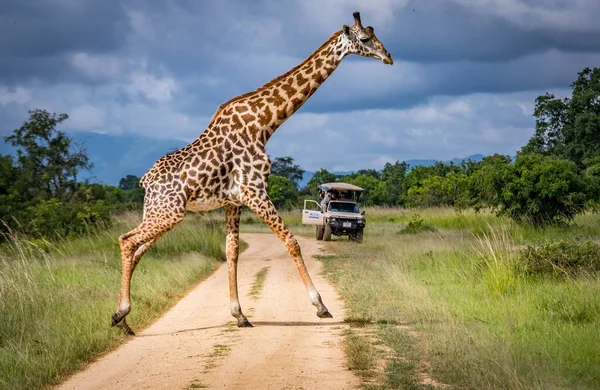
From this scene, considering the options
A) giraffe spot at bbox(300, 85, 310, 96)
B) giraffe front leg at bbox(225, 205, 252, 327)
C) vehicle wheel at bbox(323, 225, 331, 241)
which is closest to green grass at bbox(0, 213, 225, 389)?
giraffe front leg at bbox(225, 205, 252, 327)

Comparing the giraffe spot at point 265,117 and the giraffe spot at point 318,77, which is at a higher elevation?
the giraffe spot at point 318,77

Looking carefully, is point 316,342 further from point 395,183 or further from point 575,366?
point 395,183

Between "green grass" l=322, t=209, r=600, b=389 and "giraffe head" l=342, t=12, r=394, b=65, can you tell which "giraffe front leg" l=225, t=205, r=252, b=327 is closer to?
"green grass" l=322, t=209, r=600, b=389

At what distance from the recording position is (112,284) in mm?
13852

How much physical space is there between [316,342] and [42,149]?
61.9ft

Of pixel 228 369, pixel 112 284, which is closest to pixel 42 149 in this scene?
pixel 112 284

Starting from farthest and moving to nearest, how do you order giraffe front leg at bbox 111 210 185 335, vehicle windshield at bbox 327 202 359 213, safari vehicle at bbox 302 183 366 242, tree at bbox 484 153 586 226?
vehicle windshield at bbox 327 202 359 213 → safari vehicle at bbox 302 183 366 242 → tree at bbox 484 153 586 226 → giraffe front leg at bbox 111 210 185 335

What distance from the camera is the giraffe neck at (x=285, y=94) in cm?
1084

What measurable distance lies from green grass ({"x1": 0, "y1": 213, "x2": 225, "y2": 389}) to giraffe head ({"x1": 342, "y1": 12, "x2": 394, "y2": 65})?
16.0 feet

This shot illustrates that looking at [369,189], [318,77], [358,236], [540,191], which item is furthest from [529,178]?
[369,189]

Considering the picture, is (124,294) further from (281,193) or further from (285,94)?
(281,193)

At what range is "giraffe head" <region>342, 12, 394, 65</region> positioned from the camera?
34.8 ft

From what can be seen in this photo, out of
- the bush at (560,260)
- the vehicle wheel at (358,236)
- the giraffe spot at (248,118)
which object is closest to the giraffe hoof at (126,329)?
the giraffe spot at (248,118)

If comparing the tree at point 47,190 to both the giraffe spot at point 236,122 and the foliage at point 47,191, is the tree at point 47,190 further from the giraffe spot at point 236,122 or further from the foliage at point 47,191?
the giraffe spot at point 236,122
